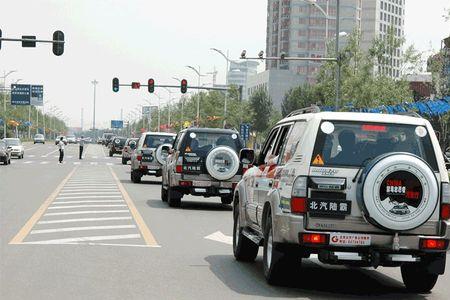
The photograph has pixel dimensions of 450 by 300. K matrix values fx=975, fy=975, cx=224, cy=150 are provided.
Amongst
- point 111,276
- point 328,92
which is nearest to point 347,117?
point 111,276

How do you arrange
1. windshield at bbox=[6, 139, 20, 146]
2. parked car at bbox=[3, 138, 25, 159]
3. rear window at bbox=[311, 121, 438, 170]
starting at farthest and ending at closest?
windshield at bbox=[6, 139, 20, 146] < parked car at bbox=[3, 138, 25, 159] < rear window at bbox=[311, 121, 438, 170]

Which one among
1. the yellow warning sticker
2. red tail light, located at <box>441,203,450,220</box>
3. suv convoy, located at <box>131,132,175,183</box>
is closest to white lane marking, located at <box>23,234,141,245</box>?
the yellow warning sticker

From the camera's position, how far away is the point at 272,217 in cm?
1051

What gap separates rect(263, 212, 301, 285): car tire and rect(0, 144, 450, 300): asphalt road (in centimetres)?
12

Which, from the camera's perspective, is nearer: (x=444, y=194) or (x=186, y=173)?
(x=444, y=194)

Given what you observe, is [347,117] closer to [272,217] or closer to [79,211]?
[272,217]

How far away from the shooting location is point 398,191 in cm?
966

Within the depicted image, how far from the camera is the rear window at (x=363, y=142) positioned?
10.0 m

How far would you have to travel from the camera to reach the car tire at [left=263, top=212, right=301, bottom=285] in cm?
1028

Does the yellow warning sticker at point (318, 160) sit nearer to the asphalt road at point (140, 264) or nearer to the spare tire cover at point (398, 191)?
the spare tire cover at point (398, 191)

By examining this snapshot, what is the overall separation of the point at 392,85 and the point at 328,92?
25.7ft

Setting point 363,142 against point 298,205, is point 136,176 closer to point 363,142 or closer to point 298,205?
point 363,142

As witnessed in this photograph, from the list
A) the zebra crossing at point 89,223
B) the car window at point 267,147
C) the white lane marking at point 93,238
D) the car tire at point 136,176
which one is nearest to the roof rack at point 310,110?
the car window at point 267,147

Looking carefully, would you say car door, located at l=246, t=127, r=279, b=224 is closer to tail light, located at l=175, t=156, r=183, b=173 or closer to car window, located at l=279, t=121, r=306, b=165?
car window, located at l=279, t=121, r=306, b=165
